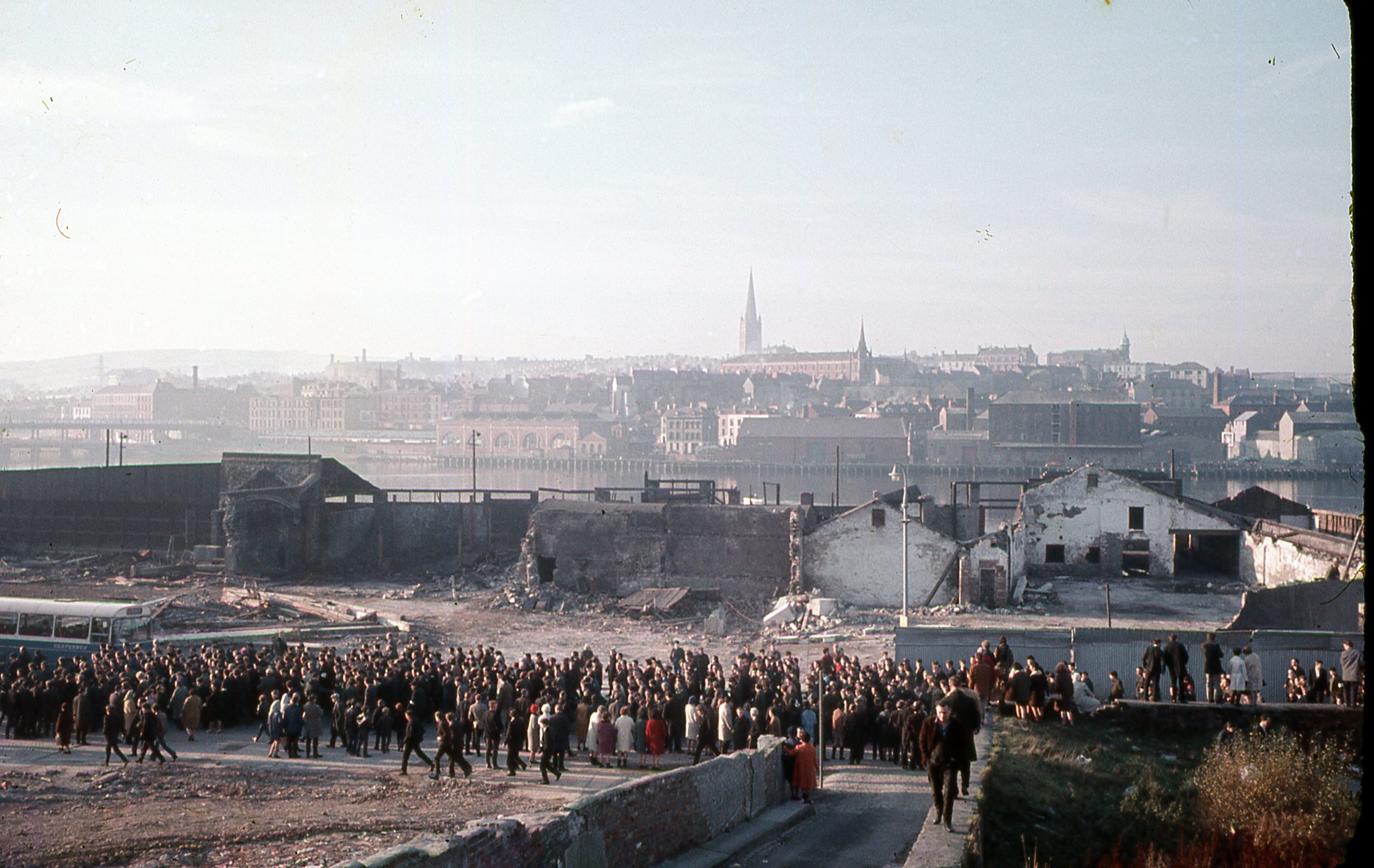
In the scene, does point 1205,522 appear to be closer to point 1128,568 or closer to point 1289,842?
point 1128,568

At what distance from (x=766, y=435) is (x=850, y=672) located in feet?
335

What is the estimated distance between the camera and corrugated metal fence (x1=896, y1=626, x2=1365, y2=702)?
605 inches

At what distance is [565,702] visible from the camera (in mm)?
13156

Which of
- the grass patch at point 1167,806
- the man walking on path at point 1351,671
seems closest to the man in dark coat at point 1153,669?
the man walking on path at point 1351,671

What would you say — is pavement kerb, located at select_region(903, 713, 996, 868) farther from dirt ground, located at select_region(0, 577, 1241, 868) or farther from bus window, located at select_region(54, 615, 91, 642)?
bus window, located at select_region(54, 615, 91, 642)

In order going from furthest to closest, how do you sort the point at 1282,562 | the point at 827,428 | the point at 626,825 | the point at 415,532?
1. the point at 827,428
2. the point at 415,532
3. the point at 1282,562
4. the point at 626,825

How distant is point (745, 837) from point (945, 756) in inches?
82.8

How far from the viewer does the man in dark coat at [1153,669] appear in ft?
43.4

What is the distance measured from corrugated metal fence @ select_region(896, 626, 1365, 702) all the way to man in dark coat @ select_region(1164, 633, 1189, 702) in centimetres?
201

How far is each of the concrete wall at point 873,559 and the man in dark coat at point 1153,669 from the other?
14394mm

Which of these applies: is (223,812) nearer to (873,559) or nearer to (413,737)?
(413,737)

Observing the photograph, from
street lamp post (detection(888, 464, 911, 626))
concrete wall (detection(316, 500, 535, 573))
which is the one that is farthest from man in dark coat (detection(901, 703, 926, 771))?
concrete wall (detection(316, 500, 535, 573))

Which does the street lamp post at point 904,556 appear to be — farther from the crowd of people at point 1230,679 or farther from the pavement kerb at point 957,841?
the pavement kerb at point 957,841

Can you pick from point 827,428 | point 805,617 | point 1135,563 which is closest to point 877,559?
point 805,617
